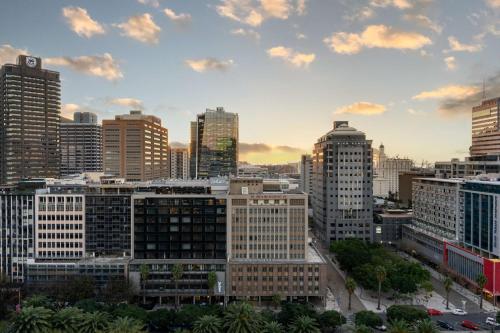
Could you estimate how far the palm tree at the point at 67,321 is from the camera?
74.1 metres

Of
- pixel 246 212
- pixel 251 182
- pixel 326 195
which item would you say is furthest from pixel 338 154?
pixel 246 212

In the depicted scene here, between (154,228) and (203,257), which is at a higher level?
(154,228)

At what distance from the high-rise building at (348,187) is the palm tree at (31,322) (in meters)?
114

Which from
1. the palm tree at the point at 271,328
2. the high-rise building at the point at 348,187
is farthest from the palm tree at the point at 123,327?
the high-rise building at the point at 348,187

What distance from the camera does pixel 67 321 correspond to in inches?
2945

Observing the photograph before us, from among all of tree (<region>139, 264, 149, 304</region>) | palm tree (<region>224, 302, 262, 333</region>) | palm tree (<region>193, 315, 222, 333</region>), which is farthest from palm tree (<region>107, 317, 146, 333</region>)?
tree (<region>139, 264, 149, 304</region>)

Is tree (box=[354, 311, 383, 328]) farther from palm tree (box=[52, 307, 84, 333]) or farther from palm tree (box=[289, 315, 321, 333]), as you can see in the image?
palm tree (box=[52, 307, 84, 333])

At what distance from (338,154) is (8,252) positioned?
12376cm

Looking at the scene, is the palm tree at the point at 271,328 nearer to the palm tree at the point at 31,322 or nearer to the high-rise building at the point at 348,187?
the palm tree at the point at 31,322

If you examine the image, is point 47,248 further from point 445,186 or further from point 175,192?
point 445,186

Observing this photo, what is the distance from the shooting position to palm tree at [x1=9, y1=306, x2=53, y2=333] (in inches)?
2862

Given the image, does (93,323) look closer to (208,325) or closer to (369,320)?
(208,325)

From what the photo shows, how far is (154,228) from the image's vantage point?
108688mm

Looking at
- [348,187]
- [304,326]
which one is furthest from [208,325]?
[348,187]
